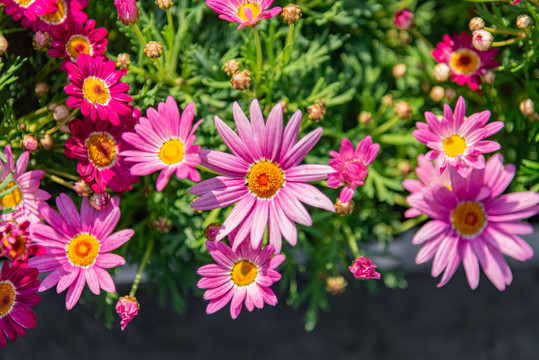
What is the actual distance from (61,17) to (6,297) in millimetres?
735

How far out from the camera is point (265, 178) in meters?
1.19

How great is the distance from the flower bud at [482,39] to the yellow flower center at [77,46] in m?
1.00

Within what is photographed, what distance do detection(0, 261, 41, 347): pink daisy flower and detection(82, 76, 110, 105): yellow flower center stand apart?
1.42ft

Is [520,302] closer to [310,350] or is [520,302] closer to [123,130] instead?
[310,350]

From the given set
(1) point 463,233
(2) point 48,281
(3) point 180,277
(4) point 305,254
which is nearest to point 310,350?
(4) point 305,254

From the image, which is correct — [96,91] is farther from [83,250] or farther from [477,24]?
[477,24]

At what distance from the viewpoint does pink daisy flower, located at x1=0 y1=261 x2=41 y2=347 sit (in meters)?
1.17

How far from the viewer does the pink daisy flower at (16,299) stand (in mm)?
1175

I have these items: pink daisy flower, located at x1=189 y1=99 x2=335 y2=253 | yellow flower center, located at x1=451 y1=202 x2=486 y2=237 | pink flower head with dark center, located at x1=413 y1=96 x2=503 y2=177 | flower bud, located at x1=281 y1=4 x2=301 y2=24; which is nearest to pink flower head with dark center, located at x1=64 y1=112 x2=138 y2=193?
pink daisy flower, located at x1=189 y1=99 x2=335 y2=253

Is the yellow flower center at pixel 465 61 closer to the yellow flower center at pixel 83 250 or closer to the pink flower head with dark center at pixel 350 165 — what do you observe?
the pink flower head with dark center at pixel 350 165

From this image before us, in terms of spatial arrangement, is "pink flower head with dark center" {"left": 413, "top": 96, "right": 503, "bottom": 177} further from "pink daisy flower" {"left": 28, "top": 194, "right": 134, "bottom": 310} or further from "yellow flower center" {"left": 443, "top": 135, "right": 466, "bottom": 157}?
"pink daisy flower" {"left": 28, "top": 194, "right": 134, "bottom": 310}

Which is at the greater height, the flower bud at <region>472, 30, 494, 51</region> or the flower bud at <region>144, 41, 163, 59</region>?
the flower bud at <region>472, 30, 494, 51</region>

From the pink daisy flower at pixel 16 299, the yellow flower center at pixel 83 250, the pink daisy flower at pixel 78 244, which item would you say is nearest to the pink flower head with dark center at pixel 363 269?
the pink daisy flower at pixel 78 244

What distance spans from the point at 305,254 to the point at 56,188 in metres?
0.91
